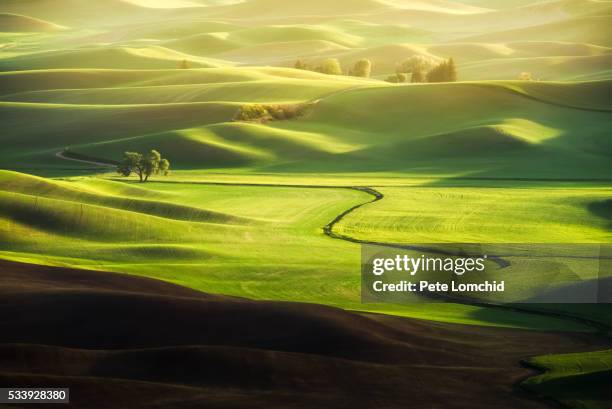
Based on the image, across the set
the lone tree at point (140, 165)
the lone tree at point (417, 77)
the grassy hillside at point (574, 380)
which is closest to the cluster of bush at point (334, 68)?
the lone tree at point (417, 77)

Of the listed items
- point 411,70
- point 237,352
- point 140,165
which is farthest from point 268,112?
point 237,352

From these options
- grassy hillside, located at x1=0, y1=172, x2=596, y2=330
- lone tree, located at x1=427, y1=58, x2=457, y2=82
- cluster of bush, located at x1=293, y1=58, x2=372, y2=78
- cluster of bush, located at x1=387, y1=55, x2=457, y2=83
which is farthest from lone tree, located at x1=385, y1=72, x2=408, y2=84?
grassy hillside, located at x1=0, y1=172, x2=596, y2=330

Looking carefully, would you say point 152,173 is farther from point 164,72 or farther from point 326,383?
point 164,72

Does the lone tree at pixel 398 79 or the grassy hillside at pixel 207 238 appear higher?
the lone tree at pixel 398 79

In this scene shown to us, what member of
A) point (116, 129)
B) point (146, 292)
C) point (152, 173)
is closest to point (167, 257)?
point (146, 292)

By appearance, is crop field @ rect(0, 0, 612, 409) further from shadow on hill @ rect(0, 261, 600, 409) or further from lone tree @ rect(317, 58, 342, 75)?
lone tree @ rect(317, 58, 342, 75)

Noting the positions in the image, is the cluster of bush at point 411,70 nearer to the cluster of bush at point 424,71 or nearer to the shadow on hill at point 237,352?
the cluster of bush at point 424,71

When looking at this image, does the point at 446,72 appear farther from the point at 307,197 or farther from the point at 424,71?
the point at 307,197

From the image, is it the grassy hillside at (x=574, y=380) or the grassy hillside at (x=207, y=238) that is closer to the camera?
the grassy hillside at (x=574, y=380)
